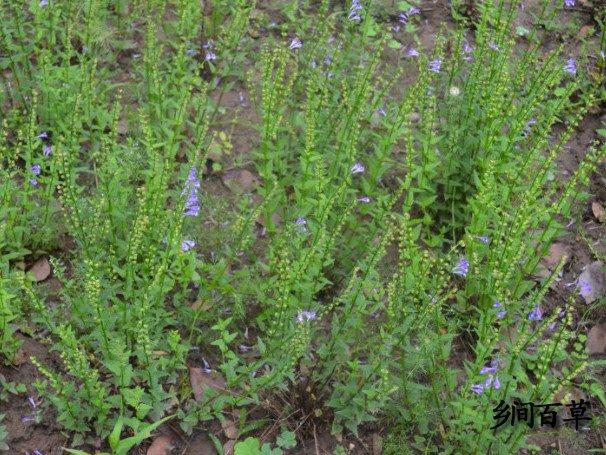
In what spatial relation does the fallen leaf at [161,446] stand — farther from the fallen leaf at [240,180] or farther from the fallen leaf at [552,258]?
the fallen leaf at [552,258]

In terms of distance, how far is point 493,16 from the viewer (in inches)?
212

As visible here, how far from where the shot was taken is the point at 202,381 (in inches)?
162

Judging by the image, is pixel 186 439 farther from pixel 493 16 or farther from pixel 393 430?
pixel 493 16

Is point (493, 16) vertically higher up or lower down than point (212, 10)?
higher up

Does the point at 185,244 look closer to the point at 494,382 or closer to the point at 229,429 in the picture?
the point at 229,429

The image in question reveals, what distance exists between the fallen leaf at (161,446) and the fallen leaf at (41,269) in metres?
1.32

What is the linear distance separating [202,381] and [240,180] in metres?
1.70

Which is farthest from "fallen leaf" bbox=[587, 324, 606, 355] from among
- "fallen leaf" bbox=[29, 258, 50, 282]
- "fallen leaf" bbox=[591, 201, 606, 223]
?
"fallen leaf" bbox=[29, 258, 50, 282]

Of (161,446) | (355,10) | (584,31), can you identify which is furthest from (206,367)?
(584,31)

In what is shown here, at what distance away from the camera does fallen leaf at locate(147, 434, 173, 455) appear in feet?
12.6

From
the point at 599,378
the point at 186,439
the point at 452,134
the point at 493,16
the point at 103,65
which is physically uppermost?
the point at 493,16

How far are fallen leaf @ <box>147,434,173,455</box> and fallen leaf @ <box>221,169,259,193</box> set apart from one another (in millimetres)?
1921

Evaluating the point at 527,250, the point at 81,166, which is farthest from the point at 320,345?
the point at 81,166

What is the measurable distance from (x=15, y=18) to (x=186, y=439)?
309 centimetres
